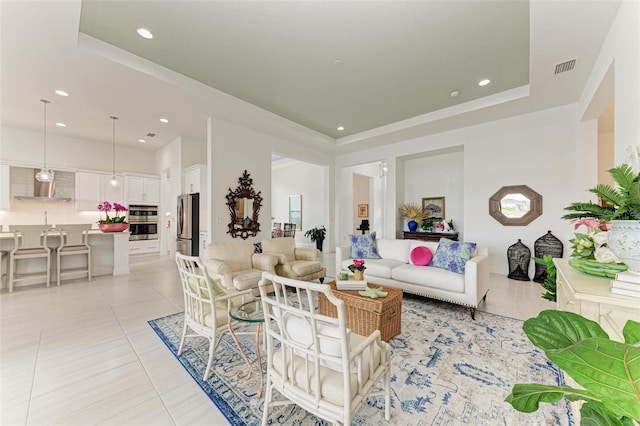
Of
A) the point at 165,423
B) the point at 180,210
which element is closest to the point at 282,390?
the point at 165,423

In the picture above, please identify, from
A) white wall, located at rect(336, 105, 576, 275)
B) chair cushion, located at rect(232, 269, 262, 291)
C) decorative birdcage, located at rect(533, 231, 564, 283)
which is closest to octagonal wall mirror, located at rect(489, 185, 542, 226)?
white wall, located at rect(336, 105, 576, 275)

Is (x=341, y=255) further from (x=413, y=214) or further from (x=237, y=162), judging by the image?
(x=413, y=214)

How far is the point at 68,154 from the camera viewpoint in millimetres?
6488

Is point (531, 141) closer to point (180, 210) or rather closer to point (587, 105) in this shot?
point (587, 105)

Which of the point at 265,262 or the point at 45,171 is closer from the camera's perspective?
the point at 265,262

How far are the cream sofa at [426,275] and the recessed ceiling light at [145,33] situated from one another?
399cm

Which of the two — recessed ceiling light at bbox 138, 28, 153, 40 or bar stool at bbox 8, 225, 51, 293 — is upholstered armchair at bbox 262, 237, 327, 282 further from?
bar stool at bbox 8, 225, 51, 293

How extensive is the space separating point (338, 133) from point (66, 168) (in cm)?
720

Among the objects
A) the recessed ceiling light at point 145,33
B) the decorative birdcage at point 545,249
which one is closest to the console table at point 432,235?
the decorative birdcage at point 545,249

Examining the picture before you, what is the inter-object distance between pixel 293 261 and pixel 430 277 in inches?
86.1

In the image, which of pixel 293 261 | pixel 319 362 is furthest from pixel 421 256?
pixel 319 362

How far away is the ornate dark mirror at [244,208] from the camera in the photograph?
5227 mm

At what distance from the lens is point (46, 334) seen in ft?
8.68

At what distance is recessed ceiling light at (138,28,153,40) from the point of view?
288 cm
